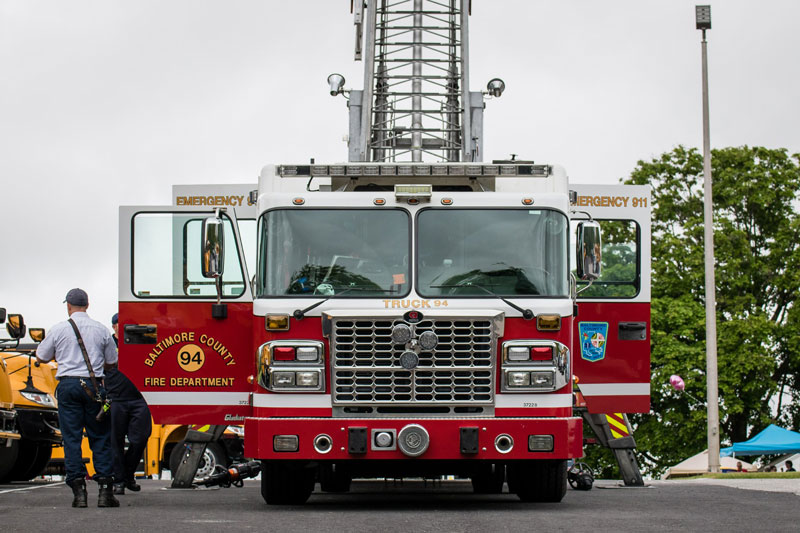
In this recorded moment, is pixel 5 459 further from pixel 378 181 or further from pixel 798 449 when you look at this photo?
pixel 798 449

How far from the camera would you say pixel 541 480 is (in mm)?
12148

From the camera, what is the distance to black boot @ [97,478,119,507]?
1160cm

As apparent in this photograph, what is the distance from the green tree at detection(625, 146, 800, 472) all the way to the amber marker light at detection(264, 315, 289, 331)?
29.6 m

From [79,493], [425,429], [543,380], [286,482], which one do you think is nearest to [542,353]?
[543,380]

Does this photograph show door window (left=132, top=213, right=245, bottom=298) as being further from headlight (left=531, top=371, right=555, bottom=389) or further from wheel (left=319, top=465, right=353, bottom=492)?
headlight (left=531, top=371, right=555, bottom=389)

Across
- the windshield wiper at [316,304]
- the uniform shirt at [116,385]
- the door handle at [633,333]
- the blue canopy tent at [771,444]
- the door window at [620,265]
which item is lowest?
the blue canopy tent at [771,444]

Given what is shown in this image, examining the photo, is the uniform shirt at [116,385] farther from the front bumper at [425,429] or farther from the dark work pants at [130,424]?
the front bumper at [425,429]

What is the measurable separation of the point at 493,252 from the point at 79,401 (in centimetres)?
360

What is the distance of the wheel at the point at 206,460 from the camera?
17.6 metres

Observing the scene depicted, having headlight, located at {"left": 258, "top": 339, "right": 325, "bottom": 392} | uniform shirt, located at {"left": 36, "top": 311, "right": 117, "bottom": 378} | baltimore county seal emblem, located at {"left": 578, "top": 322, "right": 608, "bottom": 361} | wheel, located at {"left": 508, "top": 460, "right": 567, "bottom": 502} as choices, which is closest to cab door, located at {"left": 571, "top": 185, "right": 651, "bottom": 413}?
baltimore county seal emblem, located at {"left": 578, "top": 322, "right": 608, "bottom": 361}

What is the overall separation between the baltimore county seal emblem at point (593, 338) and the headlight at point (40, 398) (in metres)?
6.93

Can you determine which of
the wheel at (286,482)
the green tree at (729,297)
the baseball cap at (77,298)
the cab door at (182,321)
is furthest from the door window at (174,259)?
the green tree at (729,297)

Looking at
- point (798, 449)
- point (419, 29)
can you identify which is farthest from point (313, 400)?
point (798, 449)

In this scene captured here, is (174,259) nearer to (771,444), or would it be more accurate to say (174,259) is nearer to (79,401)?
(79,401)
